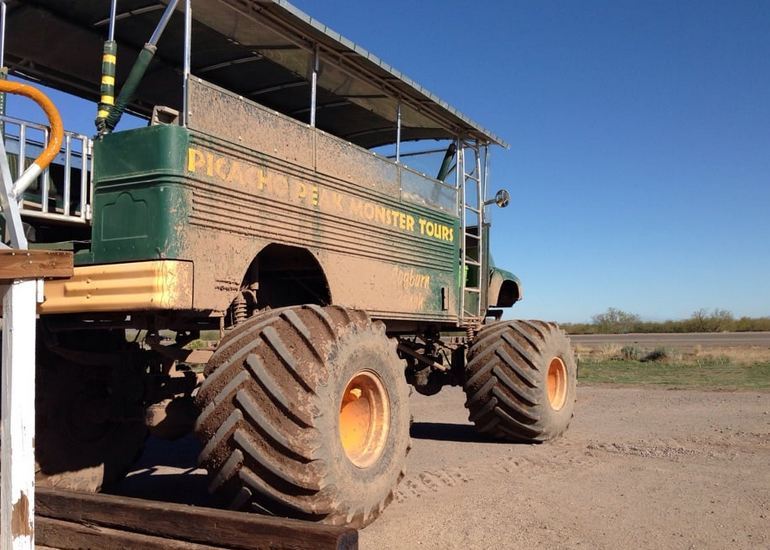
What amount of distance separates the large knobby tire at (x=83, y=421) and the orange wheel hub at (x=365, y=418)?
1.51 metres

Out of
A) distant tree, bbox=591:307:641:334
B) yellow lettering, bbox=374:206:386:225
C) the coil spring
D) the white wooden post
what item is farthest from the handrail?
distant tree, bbox=591:307:641:334

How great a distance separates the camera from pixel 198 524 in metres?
3.29

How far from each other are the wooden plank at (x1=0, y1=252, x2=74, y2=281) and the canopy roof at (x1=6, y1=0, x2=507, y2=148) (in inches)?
116

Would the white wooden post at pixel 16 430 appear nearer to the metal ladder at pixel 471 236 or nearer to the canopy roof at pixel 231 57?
the canopy roof at pixel 231 57

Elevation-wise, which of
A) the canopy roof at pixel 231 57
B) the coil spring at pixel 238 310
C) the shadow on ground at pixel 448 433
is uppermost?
the canopy roof at pixel 231 57

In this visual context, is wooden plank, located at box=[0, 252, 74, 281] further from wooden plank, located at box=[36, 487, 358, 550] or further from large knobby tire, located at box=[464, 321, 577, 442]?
large knobby tire, located at box=[464, 321, 577, 442]

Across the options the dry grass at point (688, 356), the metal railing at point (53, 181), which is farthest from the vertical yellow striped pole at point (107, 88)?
the dry grass at point (688, 356)

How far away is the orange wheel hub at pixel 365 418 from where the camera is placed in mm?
4773

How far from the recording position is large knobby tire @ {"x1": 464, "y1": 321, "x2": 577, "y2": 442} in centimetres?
762

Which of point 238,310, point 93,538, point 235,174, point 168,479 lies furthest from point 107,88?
point 168,479

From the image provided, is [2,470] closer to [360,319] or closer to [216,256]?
[216,256]

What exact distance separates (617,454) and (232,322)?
4.30 metres

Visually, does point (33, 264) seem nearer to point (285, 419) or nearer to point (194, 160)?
point (285, 419)

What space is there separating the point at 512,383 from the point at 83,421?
4.22 metres
